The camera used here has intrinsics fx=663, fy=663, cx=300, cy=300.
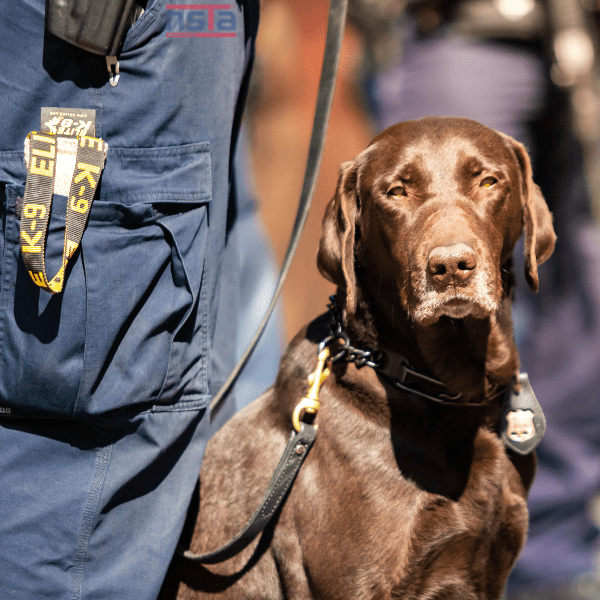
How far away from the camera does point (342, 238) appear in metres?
2.07

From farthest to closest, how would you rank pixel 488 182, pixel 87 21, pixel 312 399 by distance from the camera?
pixel 488 182 → pixel 312 399 → pixel 87 21

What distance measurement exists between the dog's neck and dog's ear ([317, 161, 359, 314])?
0.07 m

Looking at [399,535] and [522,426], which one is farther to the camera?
[522,426]

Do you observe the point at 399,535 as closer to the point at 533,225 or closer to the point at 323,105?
the point at 533,225

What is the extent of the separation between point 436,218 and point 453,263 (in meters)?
0.20

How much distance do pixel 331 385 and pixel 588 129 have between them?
2.02 m

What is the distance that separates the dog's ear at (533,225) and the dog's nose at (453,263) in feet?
1.47

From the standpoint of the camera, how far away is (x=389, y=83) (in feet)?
11.6

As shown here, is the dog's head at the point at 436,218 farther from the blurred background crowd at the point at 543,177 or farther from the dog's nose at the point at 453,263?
the blurred background crowd at the point at 543,177

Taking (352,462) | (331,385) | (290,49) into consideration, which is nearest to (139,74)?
(331,385)

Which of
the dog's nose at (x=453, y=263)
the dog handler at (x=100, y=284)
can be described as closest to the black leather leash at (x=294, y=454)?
the dog handler at (x=100, y=284)

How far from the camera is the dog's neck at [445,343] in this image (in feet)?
6.43

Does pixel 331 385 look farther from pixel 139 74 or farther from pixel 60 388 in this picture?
pixel 139 74

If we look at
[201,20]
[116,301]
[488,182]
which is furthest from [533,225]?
[116,301]
